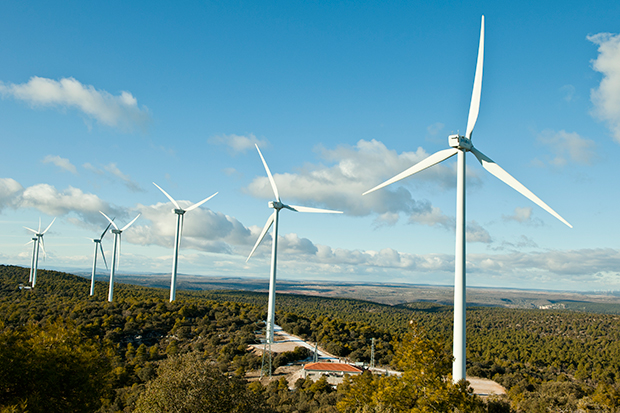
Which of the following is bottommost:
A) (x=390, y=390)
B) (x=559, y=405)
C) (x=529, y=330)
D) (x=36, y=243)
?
(x=529, y=330)

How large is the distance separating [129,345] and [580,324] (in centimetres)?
11028

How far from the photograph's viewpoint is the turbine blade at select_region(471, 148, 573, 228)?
28475 millimetres

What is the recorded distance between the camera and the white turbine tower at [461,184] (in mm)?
28500

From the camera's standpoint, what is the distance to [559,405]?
3253 cm

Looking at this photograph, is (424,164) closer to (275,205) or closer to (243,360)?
(275,205)

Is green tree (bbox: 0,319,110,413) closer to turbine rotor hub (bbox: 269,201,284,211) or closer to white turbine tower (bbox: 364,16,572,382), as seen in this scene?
white turbine tower (bbox: 364,16,572,382)

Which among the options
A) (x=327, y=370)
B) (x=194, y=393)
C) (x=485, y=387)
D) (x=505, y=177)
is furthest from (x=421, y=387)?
Answer: (x=485, y=387)

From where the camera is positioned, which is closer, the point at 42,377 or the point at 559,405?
the point at 42,377

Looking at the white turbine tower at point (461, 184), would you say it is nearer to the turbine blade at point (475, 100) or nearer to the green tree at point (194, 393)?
the turbine blade at point (475, 100)

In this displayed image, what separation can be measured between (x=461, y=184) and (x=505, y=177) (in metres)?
3.76

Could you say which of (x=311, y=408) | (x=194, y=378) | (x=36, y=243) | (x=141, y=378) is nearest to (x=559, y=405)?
(x=311, y=408)

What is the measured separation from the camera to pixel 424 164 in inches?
1357

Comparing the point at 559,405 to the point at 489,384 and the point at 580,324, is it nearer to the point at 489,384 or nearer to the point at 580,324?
the point at 489,384

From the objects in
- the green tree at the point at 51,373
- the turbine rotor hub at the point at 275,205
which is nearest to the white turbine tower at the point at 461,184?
→ the green tree at the point at 51,373
